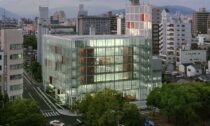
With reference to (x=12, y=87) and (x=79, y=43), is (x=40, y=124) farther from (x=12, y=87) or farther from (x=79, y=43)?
(x=79, y=43)

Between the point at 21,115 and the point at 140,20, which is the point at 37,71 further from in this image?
the point at 21,115

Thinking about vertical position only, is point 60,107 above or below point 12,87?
below

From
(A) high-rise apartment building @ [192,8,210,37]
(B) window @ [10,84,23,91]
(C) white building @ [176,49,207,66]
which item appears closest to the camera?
(B) window @ [10,84,23,91]

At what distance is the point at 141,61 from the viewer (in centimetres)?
3341

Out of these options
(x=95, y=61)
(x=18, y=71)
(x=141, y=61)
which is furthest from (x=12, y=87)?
(x=141, y=61)

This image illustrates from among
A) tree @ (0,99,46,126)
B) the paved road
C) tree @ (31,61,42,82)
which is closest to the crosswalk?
the paved road

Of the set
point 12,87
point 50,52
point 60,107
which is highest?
point 50,52

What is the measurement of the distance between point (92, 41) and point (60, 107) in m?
6.38

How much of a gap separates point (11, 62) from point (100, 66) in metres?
7.87

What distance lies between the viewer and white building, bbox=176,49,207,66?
51531 mm

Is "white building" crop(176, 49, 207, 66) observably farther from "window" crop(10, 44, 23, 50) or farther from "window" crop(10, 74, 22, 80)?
"window" crop(10, 44, 23, 50)

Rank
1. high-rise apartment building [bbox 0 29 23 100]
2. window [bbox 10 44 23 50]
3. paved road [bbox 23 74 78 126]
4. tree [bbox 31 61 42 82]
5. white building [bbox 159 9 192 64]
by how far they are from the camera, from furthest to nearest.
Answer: white building [bbox 159 9 192 64]
tree [bbox 31 61 42 82]
window [bbox 10 44 23 50]
paved road [bbox 23 74 78 126]
high-rise apartment building [bbox 0 29 23 100]

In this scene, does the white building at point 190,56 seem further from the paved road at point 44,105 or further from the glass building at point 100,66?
the paved road at point 44,105

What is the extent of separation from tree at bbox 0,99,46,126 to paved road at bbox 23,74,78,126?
19.2 ft
